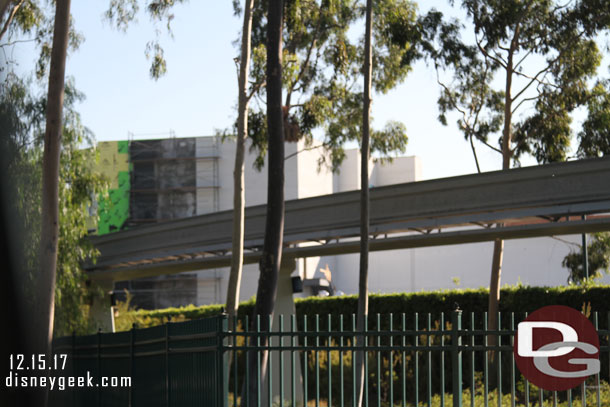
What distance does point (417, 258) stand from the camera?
51812 millimetres

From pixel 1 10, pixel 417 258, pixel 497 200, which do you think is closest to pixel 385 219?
pixel 497 200

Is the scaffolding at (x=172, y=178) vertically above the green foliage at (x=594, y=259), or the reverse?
the scaffolding at (x=172, y=178)

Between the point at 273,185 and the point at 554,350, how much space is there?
27.7 ft

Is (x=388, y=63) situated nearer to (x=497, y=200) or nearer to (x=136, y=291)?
(x=497, y=200)

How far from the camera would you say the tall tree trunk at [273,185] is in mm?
15594

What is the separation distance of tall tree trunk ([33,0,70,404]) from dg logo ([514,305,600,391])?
7507mm

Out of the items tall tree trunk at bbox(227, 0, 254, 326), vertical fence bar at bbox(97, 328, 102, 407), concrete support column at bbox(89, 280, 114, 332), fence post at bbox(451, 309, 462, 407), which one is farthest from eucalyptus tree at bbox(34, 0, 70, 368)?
concrete support column at bbox(89, 280, 114, 332)

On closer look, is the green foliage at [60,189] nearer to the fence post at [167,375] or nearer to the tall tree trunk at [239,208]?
the tall tree trunk at [239,208]

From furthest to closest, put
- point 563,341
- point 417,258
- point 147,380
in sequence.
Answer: point 417,258 → point 147,380 → point 563,341

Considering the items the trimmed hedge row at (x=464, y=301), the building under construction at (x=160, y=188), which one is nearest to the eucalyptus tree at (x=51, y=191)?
the trimmed hedge row at (x=464, y=301)

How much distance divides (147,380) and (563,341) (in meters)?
5.21

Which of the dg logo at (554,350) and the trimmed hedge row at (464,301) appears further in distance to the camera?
the trimmed hedge row at (464,301)

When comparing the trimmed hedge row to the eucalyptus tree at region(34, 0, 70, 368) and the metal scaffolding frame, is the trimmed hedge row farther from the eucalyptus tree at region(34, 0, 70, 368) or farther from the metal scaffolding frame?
the eucalyptus tree at region(34, 0, 70, 368)

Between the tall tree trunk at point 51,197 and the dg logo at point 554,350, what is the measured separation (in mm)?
7507
